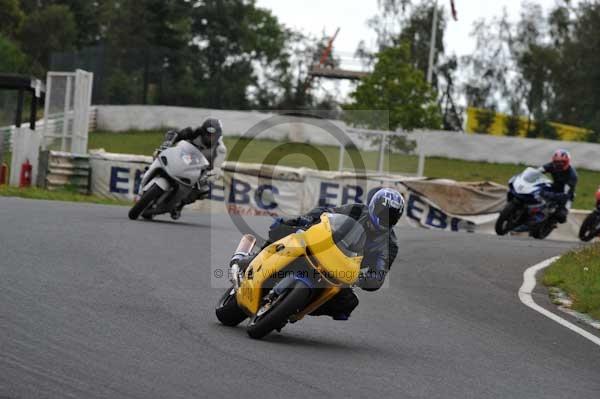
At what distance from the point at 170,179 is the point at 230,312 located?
Result: 310 inches

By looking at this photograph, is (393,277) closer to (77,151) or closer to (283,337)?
(283,337)

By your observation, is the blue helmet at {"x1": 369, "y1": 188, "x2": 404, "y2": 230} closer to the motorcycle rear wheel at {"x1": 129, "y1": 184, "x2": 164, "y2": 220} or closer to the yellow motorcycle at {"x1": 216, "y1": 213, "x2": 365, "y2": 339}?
the yellow motorcycle at {"x1": 216, "y1": 213, "x2": 365, "y2": 339}

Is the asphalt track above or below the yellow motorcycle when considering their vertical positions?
below

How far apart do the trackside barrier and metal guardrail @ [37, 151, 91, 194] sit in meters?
0.33

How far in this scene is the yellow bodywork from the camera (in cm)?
804

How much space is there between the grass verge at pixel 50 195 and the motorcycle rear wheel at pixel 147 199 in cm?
586

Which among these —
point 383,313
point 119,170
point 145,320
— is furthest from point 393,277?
point 119,170

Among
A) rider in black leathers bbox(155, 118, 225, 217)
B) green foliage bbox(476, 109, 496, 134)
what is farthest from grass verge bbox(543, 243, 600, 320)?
green foliage bbox(476, 109, 496, 134)

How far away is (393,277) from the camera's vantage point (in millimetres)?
13461

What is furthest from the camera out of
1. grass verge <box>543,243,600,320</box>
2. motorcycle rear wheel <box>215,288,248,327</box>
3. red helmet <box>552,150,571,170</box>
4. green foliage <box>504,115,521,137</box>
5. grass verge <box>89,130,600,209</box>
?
green foliage <box>504,115,521,137</box>

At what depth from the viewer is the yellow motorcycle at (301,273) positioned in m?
8.02

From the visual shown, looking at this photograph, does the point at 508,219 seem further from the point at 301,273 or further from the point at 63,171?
the point at 301,273

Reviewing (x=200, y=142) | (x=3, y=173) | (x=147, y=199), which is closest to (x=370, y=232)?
(x=147, y=199)

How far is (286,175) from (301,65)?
4874 cm
